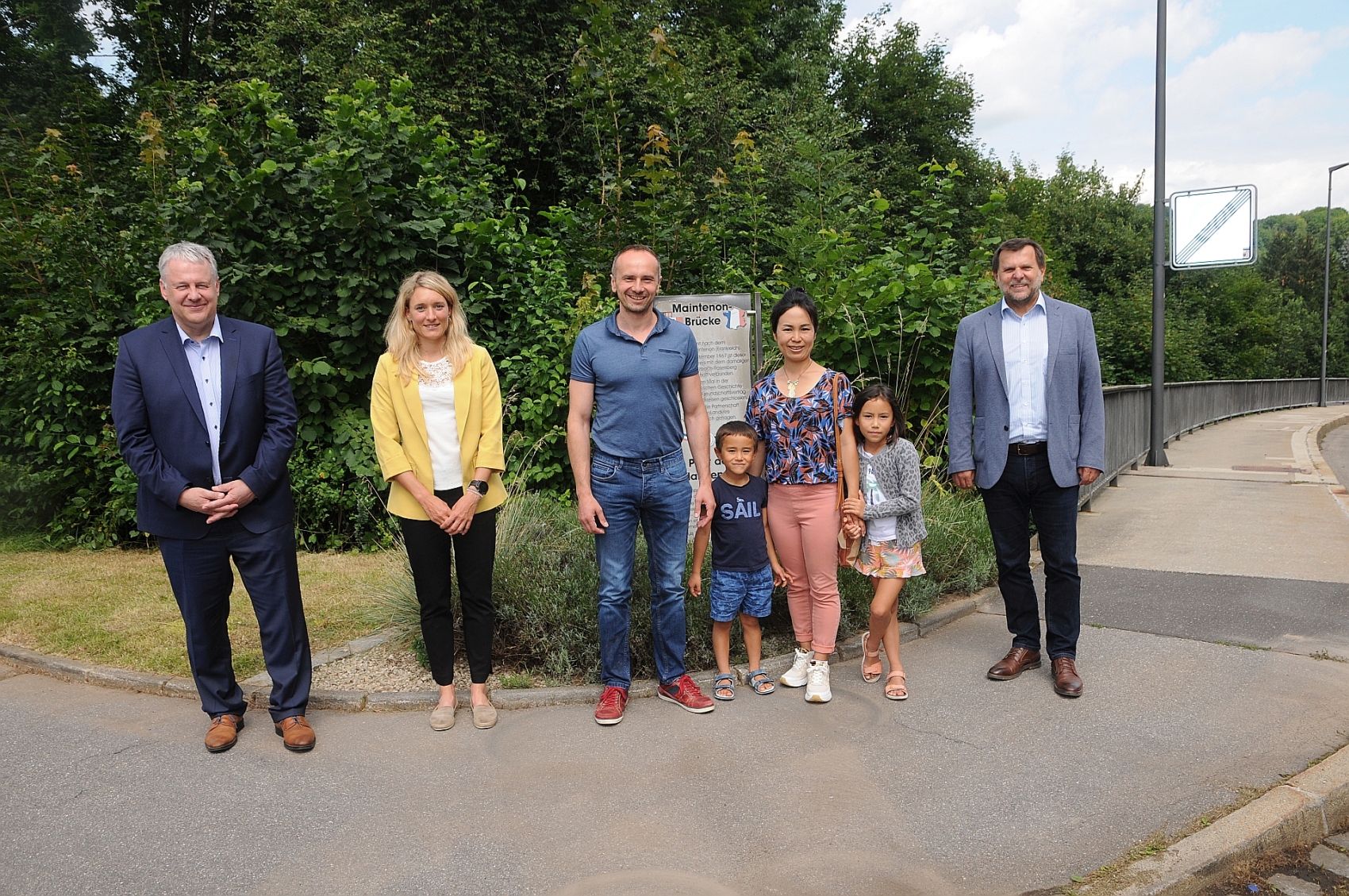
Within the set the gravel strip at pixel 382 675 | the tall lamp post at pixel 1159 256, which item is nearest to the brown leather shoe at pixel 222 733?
the gravel strip at pixel 382 675

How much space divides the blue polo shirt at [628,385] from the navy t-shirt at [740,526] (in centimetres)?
46

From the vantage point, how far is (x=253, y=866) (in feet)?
10.4

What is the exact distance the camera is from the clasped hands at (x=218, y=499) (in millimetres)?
3975

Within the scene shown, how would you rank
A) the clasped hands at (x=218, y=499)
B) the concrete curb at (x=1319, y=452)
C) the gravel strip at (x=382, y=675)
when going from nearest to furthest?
the clasped hands at (x=218, y=499) < the gravel strip at (x=382, y=675) < the concrete curb at (x=1319, y=452)

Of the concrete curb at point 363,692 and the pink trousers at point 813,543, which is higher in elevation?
the pink trousers at point 813,543

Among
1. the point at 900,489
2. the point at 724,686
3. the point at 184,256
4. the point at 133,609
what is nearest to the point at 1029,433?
the point at 900,489

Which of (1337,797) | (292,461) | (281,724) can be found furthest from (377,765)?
(292,461)

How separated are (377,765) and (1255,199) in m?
15.2

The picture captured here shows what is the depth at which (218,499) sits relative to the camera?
4.00m

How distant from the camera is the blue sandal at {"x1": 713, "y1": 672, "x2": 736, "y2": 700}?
181 inches

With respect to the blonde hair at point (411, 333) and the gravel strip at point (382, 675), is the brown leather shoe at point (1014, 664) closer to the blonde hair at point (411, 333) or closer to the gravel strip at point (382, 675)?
the gravel strip at point (382, 675)

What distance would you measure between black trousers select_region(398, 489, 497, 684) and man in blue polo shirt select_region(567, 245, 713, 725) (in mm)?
542

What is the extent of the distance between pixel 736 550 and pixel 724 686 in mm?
674

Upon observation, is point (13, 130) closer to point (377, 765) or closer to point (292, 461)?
point (292, 461)
